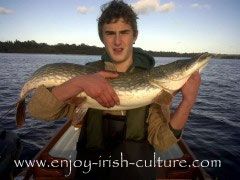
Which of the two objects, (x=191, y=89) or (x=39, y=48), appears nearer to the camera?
(x=191, y=89)

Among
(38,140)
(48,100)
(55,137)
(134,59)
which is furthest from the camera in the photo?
(38,140)

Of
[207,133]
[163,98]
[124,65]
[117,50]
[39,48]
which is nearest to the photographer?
[163,98]

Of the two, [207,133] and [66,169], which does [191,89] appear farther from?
[207,133]

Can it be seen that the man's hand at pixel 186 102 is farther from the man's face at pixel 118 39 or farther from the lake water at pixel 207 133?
the lake water at pixel 207 133

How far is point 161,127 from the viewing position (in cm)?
310

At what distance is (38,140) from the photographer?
8.55m

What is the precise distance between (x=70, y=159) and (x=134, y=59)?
2272mm

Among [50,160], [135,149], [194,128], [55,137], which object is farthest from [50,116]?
[194,128]

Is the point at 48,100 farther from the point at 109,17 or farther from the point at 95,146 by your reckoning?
the point at 109,17

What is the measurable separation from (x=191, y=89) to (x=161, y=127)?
23.0 inches

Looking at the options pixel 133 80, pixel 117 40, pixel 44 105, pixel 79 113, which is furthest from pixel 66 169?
pixel 117 40

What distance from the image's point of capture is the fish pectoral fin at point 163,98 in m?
3.02

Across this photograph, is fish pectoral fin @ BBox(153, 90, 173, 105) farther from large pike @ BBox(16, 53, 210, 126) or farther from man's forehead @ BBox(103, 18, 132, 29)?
man's forehead @ BBox(103, 18, 132, 29)

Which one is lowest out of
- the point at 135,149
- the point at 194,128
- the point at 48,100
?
the point at 194,128
